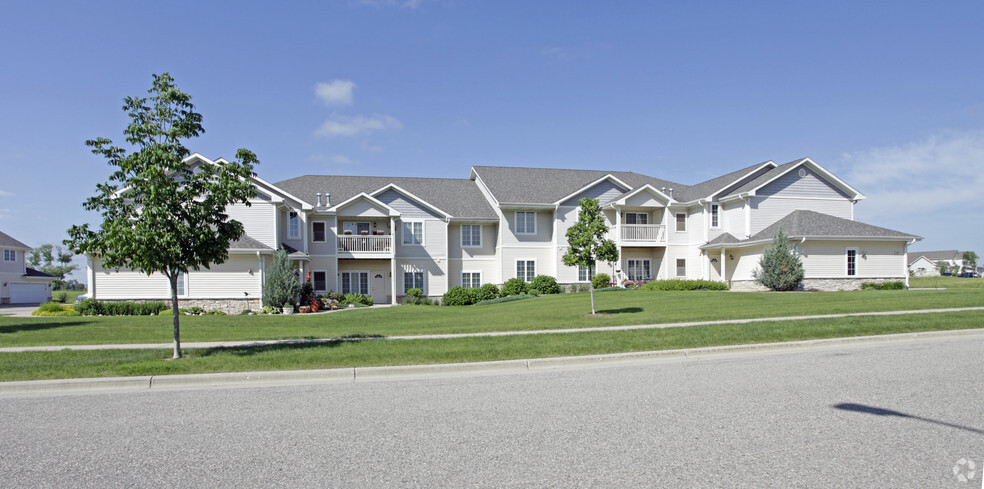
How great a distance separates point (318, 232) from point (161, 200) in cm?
2368

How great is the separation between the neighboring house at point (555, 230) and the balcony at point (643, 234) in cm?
7

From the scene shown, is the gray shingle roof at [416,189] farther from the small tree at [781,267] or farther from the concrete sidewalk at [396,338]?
the concrete sidewalk at [396,338]

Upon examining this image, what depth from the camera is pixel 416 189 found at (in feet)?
131

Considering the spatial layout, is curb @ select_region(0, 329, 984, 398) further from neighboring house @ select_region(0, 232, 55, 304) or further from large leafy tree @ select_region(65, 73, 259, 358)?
neighboring house @ select_region(0, 232, 55, 304)

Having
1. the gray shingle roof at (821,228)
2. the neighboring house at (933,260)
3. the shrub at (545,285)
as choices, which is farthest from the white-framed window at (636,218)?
the neighboring house at (933,260)

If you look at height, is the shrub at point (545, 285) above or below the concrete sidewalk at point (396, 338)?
above

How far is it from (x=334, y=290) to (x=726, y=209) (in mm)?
23519

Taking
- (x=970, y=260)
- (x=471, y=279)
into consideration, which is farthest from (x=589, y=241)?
(x=970, y=260)

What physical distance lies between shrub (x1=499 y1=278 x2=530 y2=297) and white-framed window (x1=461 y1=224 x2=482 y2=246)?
12.9 feet

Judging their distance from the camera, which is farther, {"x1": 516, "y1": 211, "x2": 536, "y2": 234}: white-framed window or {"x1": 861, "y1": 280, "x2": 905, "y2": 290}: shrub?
{"x1": 516, "y1": 211, "x2": 536, "y2": 234}: white-framed window

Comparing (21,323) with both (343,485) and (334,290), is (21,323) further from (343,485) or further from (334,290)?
(343,485)

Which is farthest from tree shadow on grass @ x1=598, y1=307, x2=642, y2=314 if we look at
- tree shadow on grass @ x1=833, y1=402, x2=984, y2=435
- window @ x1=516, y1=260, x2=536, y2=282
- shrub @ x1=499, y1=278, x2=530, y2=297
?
tree shadow on grass @ x1=833, y1=402, x2=984, y2=435

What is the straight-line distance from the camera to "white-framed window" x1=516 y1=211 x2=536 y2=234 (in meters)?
37.0

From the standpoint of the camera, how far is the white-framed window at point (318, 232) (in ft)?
113
